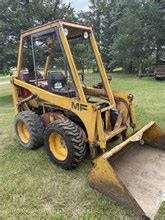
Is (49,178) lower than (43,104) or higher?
lower

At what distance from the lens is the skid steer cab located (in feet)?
10.1

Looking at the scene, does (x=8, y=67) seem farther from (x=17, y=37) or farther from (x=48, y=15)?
(x=48, y=15)

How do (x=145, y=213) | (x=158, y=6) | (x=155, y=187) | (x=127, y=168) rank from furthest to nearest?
(x=158, y=6)
(x=127, y=168)
(x=155, y=187)
(x=145, y=213)

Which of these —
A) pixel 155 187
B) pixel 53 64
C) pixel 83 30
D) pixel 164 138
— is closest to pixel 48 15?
pixel 53 64

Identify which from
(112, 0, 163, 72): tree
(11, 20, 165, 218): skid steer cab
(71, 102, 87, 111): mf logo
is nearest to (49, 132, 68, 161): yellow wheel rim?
(11, 20, 165, 218): skid steer cab

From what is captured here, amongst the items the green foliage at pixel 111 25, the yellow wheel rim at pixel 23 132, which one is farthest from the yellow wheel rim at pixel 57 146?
the green foliage at pixel 111 25

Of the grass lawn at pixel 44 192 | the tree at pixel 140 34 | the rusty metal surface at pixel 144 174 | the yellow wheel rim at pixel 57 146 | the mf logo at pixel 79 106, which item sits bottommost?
the grass lawn at pixel 44 192

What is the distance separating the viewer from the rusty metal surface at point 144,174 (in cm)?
292

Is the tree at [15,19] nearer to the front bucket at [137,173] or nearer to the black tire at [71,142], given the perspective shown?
the black tire at [71,142]

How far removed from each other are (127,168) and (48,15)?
1024 centimetres

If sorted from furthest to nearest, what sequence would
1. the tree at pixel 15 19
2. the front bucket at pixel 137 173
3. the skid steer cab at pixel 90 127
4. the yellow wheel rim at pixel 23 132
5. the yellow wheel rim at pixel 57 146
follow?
1. the tree at pixel 15 19
2. the yellow wheel rim at pixel 23 132
3. the yellow wheel rim at pixel 57 146
4. the skid steer cab at pixel 90 127
5. the front bucket at pixel 137 173

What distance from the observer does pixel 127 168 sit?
353cm

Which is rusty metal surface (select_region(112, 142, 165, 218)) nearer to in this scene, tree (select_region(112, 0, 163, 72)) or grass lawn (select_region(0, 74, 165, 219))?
grass lawn (select_region(0, 74, 165, 219))

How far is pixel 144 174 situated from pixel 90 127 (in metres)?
0.98
